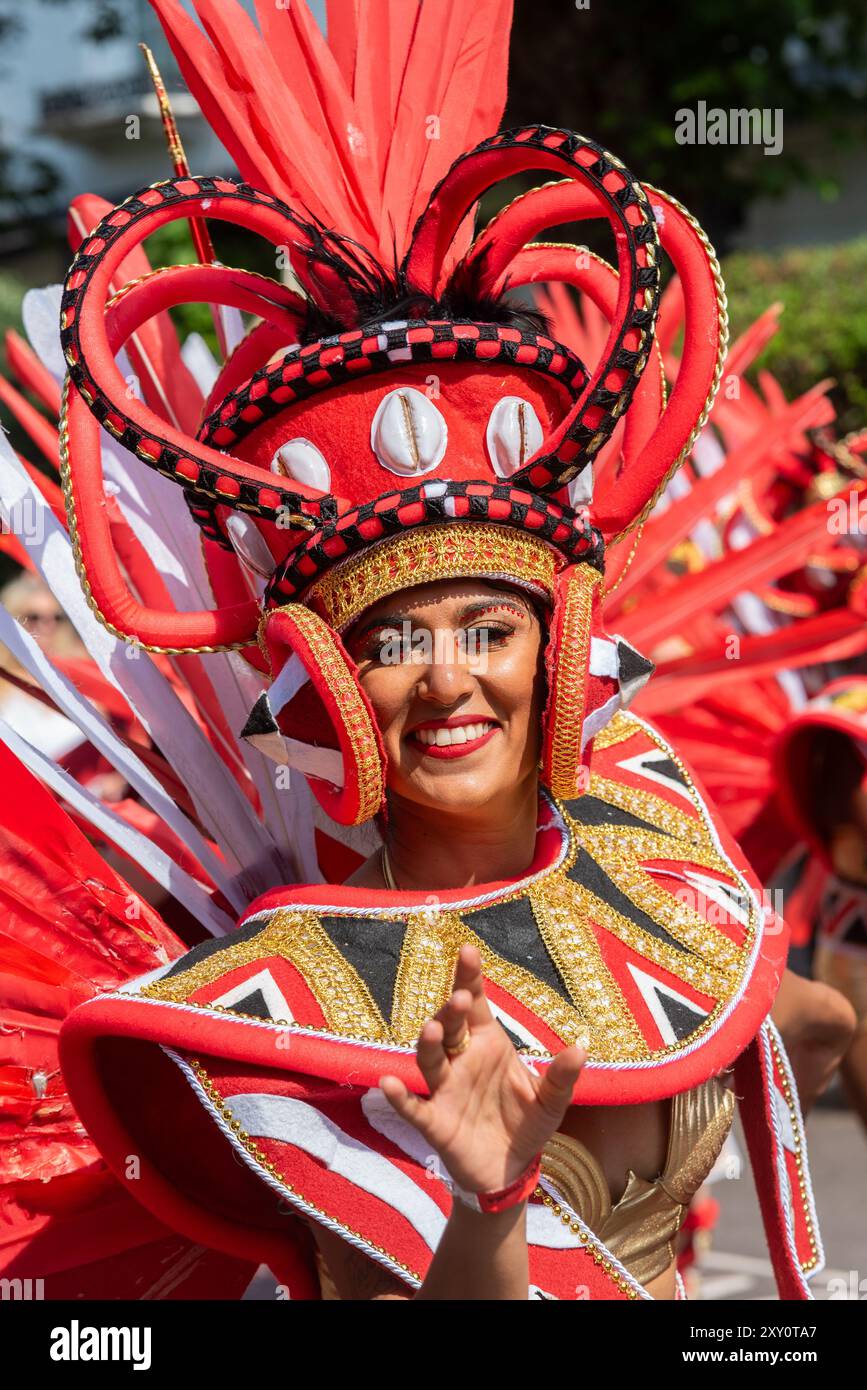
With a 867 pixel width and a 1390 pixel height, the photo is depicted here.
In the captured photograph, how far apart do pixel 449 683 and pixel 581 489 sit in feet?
1.09

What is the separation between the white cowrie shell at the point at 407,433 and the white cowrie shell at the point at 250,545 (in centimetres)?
19

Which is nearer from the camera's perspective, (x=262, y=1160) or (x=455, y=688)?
(x=262, y=1160)

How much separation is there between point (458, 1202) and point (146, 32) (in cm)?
847

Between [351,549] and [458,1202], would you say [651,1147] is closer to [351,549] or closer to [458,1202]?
[458,1202]

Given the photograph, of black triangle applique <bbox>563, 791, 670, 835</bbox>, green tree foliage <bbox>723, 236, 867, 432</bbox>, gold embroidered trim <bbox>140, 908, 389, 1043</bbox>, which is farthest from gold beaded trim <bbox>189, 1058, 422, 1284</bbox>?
green tree foliage <bbox>723, 236, 867, 432</bbox>

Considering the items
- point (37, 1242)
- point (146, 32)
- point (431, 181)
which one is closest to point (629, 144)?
point (146, 32)

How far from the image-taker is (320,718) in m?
1.94

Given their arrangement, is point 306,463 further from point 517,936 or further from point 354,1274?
point 354,1274

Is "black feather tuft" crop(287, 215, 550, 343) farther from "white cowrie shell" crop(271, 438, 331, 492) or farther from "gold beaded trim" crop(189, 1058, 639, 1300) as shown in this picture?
"gold beaded trim" crop(189, 1058, 639, 1300)

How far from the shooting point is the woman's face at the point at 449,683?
187cm

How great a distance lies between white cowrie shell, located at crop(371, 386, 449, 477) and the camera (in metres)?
1.87

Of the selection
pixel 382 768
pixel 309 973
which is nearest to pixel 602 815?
pixel 382 768

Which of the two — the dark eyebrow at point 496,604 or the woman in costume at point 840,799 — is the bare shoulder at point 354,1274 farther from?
the woman in costume at point 840,799

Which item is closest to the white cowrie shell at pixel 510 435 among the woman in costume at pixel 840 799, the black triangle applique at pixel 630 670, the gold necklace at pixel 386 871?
the black triangle applique at pixel 630 670
